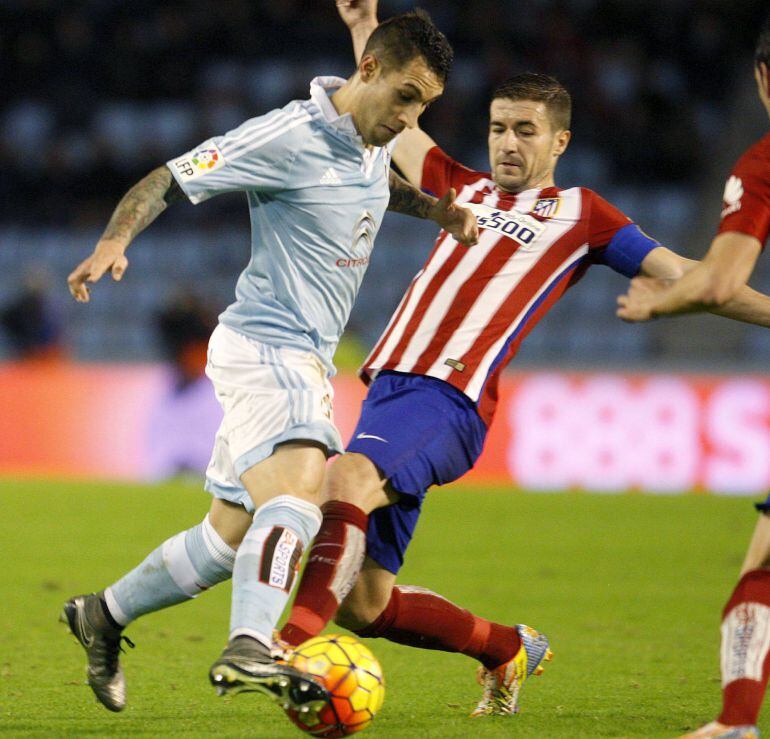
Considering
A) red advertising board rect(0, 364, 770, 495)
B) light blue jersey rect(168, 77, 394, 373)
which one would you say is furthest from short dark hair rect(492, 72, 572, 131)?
red advertising board rect(0, 364, 770, 495)

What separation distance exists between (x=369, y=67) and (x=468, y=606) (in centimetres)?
327

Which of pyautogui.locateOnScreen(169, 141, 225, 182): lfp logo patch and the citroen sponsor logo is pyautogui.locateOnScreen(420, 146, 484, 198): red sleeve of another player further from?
pyautogui.locateOnScreen(169, 141, 225, 182): lfp logo patch

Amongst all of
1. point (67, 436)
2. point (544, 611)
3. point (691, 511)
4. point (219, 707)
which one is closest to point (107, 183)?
point (67, 436)

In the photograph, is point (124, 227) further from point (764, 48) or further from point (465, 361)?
point (764, 48)

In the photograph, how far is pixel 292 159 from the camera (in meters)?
4.11

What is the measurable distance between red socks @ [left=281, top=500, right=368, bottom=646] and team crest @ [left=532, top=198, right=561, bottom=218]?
132 cm

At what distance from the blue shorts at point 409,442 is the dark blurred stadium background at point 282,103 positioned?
1074 cm

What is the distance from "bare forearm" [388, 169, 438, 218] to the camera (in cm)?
461

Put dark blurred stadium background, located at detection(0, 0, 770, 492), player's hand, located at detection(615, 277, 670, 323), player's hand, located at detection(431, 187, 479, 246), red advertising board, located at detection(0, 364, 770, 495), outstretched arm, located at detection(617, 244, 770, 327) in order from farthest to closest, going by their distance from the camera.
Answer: dark blurred stadium background, located at detection(0, 0, 770, 492), red advertising board, located at detection(0, 364, 770, 495), player's hand, located at detection(431, 187, 479, 246), player's hand, located at detection(615, 277, 670, 323), outstretched arm, located at detection(617, 244, 770, 327)

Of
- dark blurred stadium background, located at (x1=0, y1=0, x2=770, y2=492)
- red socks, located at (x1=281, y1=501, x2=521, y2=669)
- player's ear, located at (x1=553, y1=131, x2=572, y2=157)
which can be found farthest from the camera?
dark blurred stadium background, located at (x1=0, y1=0, x2=770, y2=492)

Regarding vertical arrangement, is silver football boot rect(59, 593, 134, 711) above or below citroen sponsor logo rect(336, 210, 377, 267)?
below

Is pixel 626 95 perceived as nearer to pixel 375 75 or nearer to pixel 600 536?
pixel 600 536

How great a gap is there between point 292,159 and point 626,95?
13713 mm

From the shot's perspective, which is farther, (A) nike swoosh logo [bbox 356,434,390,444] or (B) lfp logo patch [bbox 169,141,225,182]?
(A) nike swoosh logo [bbox 356,434,390,444]
